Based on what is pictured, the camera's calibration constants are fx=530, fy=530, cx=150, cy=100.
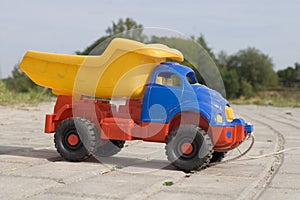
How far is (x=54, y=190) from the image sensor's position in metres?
5.55

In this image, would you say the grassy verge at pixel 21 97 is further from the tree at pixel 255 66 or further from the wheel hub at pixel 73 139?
the tree at pixel 255 66

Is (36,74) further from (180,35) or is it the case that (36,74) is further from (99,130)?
(180,35)

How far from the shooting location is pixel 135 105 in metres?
7.45

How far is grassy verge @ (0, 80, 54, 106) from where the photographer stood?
881 inches

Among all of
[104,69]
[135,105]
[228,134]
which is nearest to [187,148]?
[228,134]

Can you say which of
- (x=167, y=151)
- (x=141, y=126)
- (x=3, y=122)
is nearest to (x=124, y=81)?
(x=141, y=126)

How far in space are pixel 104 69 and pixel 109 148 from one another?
1.32 meters

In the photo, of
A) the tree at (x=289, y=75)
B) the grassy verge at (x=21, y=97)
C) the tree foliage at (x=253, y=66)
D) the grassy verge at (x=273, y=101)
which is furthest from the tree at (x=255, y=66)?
the grassy verge at (x=21, y=97)

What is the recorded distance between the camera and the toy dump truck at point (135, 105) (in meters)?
7.07

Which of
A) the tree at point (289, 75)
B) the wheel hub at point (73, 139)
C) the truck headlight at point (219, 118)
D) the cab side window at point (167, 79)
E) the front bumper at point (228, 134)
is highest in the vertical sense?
the tree at point (289, 75)

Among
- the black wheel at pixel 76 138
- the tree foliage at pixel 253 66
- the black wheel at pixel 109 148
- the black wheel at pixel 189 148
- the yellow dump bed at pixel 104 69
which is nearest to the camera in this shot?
the black wheel at pixel 189 148

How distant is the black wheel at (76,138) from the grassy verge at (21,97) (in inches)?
568

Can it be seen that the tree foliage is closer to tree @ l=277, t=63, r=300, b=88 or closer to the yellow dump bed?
Answer: tree @ l=277, t=63, r=300, b=88

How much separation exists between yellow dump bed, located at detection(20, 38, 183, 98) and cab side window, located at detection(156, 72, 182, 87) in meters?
0.16
